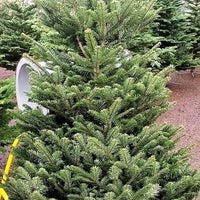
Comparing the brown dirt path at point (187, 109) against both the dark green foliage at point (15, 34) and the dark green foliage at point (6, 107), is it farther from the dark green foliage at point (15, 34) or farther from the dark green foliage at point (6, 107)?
the dark green foliage at point (15, 34)

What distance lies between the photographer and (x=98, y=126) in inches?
135

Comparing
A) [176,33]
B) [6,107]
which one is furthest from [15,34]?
[6,107]

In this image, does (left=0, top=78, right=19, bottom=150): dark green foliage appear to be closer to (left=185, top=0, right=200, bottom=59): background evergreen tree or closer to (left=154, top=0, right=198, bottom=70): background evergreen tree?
(left=154, top=0, right=198, bottom=70): background evergreen tree

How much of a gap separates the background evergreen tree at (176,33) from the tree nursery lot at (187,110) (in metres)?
0.68

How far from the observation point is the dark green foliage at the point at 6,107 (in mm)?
5117

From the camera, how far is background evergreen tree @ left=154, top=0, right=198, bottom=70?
10320 mm

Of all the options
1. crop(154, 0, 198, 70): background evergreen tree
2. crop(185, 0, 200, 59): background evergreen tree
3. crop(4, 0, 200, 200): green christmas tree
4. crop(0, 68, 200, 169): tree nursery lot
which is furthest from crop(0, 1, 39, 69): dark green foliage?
crop(4, 0, 200, 200): green christmas tree

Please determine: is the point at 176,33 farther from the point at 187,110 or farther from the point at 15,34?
the point at 15,34

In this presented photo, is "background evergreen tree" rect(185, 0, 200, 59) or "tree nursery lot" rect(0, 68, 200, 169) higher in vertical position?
"background evergreen tree" rect(185, 0, 200, 59)

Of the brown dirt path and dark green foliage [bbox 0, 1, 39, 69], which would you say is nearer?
the brown dirt path

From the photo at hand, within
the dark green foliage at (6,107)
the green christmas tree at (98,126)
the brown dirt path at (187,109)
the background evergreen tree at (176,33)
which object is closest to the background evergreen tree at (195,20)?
the background evergreen tree at (176,33)

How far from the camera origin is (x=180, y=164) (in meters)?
3.65

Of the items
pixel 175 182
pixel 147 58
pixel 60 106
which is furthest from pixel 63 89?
pixel 175 182

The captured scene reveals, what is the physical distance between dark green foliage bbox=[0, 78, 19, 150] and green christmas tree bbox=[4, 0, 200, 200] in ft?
4.43
